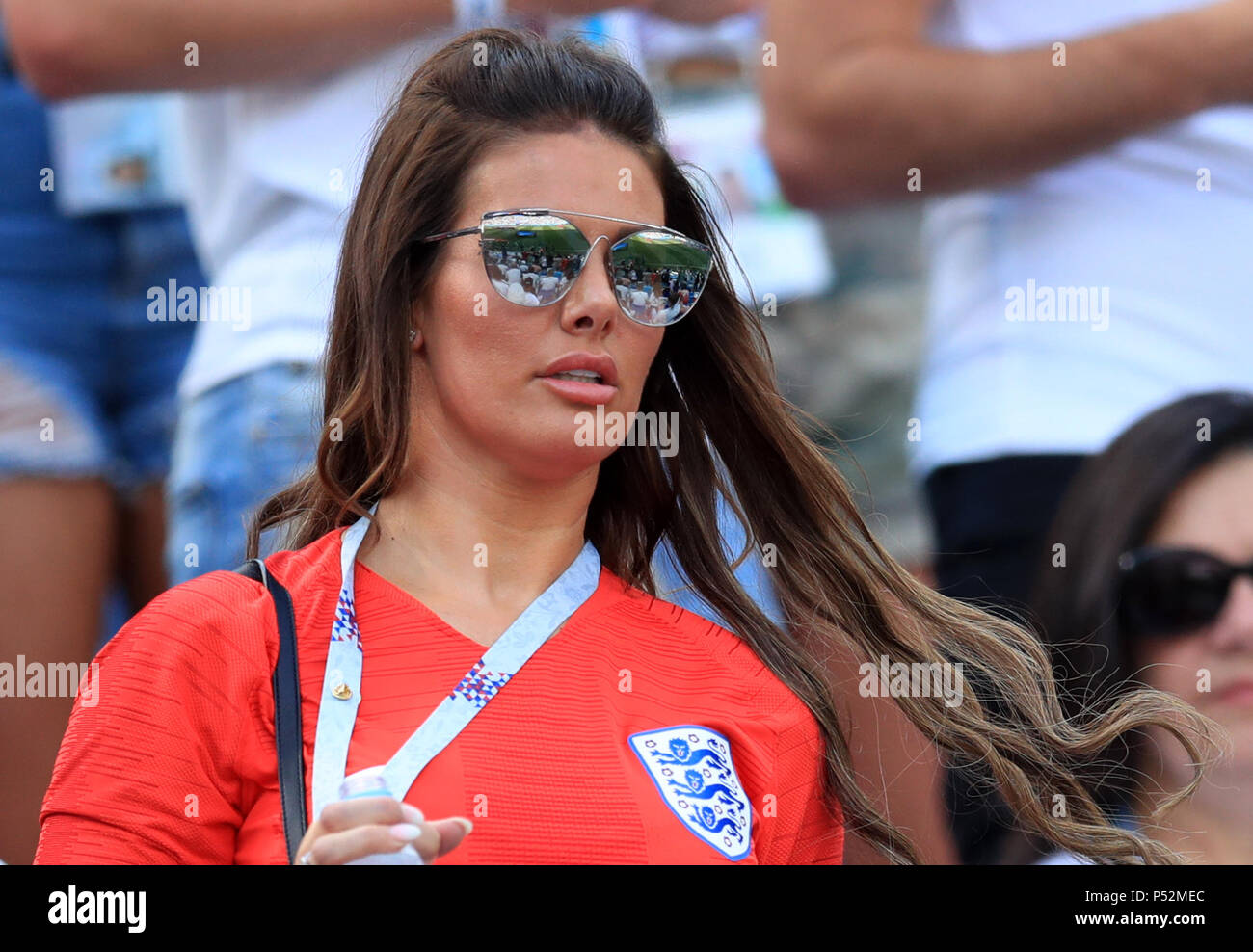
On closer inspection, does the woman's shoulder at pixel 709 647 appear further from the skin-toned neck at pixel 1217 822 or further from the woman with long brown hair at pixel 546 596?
the skin-toned neck at pixel 1217 822

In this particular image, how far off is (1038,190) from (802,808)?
4.96 ft

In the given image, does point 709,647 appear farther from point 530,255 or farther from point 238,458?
point 238,458

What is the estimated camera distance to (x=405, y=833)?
167 cm

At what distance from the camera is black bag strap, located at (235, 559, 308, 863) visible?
1818mm

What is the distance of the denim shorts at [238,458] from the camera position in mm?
2824

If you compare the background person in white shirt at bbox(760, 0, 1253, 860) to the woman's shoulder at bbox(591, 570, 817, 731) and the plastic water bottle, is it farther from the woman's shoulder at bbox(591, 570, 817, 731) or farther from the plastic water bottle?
the plastic water bottle

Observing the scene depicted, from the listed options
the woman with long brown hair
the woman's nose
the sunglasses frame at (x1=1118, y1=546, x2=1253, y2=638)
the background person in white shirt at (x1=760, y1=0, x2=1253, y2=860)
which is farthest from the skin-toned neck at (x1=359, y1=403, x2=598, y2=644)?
the sunglasses frame at (x1=1118, y1=546, x2=1253, y2=638)

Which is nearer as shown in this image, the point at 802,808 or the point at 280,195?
the point at 802,808

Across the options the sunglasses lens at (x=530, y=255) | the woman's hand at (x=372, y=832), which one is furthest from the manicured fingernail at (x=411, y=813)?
the sunglasses lens at (x=530, y=255)

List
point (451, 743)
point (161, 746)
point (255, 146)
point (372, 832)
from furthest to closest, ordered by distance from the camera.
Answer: point (255, 146) → point (451, 743) → point (161, 746) → point (372, 832)

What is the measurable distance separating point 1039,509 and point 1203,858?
71 centimetres

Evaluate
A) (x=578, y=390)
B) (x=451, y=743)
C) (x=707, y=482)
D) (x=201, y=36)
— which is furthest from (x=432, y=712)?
(x=201, y=36)
